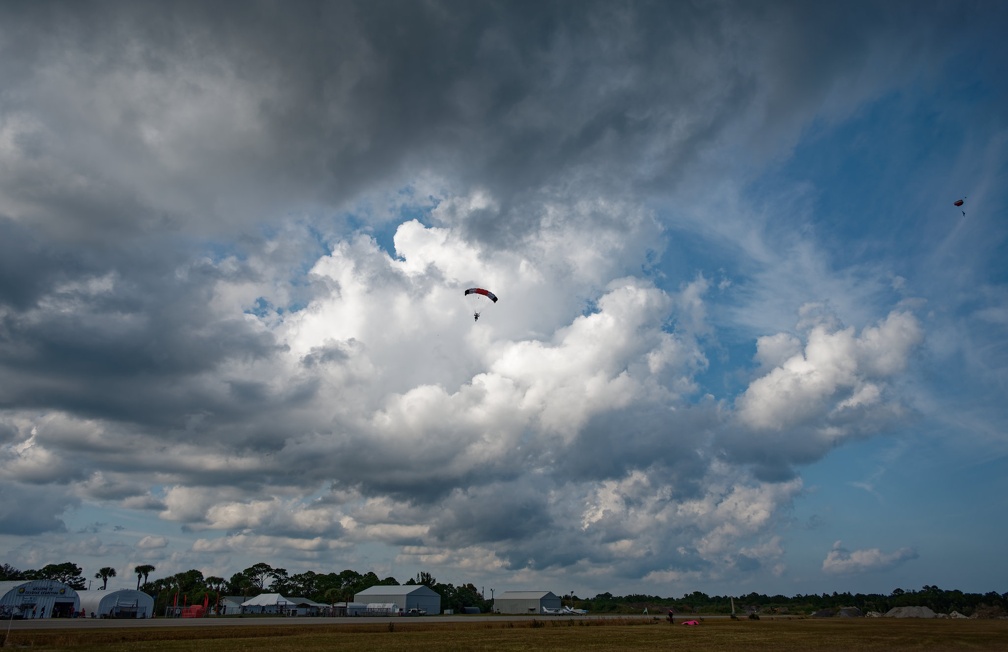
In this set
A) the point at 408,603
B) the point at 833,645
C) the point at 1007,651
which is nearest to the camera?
the point at 1007,651

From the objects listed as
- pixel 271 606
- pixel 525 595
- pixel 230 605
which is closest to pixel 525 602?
pixel 525 595

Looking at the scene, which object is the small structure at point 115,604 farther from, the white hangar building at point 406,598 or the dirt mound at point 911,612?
the dirt mound at point 911,612

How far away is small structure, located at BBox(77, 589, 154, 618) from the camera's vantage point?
352 feet

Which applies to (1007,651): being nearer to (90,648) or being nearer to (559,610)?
(90,648)

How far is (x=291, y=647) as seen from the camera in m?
40.2

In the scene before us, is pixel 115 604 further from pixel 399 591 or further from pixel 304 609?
pixel 399 591

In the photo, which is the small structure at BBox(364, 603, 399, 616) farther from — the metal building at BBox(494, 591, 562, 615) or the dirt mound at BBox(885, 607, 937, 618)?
the dirt mound at BBox(885, 607, 937, 618)

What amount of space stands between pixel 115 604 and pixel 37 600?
509 inches

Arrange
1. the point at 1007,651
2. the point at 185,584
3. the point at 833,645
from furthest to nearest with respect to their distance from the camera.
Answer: the point at 185,584
the point at 833,645
the point at 1007,651

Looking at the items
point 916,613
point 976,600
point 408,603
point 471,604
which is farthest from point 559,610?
point 976,600

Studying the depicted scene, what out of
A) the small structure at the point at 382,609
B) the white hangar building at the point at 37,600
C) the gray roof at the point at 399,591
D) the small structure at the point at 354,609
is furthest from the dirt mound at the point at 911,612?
the white hangar building at the point at 37,600

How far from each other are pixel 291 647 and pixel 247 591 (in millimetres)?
181514

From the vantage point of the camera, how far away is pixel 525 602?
579 ft

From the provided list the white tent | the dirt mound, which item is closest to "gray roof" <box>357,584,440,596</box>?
the white tent
